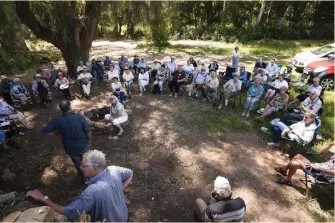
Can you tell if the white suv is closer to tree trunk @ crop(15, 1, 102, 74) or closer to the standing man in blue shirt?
tree trunk @ crop(15, 1, 102, 74)

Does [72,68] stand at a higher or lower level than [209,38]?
lower

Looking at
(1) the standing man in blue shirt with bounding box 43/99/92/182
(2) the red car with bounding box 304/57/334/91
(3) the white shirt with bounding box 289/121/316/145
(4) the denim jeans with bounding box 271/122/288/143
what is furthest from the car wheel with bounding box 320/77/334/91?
(1) the standing man in blue shirt with bounding box 43/99/92/182

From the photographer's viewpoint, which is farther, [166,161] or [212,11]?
[212,11]

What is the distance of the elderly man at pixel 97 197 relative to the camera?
2514mm

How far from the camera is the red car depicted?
396 inches

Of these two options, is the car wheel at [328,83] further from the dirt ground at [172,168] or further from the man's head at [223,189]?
the man's head at [223,189]

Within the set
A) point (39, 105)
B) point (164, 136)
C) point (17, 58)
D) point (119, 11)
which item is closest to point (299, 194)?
point (164, 136)

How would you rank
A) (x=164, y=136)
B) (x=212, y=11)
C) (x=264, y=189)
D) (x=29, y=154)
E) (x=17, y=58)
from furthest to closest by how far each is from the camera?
(x=212, y=11) → (x=164, y=136) → (x=29, y=154) → (x=17, y=58) → (x=264, y=189)

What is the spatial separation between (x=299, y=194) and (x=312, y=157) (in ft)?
4.75

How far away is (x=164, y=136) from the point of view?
6.91m

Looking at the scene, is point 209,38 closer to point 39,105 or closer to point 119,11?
point 119,11

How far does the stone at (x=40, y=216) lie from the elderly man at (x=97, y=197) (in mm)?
443

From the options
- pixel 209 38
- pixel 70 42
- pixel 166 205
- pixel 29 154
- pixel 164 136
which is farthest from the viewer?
pixel 209 38

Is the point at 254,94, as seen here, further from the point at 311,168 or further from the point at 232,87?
the point at 311,168
